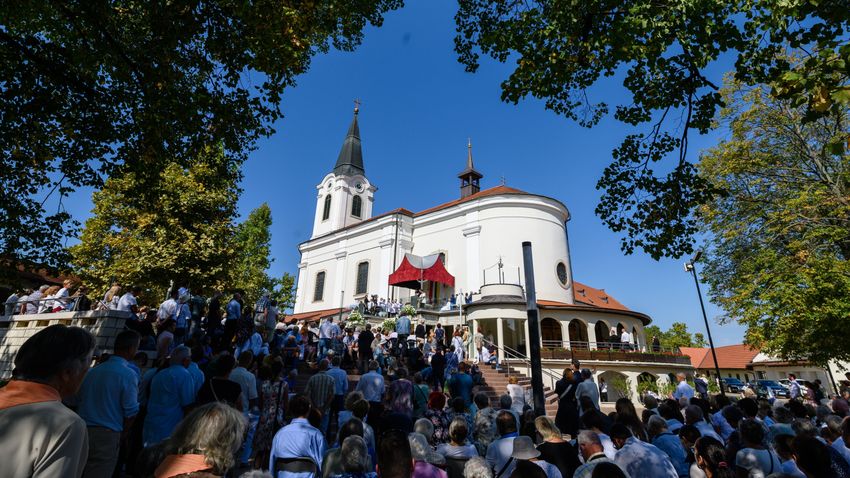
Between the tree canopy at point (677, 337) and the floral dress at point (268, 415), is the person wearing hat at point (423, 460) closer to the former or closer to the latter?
the floral dress at point (268, 415)

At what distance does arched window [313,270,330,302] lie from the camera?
36.4 meters

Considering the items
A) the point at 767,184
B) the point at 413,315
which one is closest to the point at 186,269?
the point at 413,315

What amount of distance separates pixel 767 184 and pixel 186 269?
27.2 m

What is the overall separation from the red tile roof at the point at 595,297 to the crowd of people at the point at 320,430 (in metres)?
27.2

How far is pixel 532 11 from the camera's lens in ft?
23.2

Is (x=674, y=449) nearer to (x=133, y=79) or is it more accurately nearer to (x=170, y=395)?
(x=170, y=395)

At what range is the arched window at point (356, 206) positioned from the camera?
39906mm

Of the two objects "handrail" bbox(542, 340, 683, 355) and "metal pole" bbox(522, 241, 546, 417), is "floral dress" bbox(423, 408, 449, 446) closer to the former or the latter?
"metal pole" bbox(522, 241, 546, 417)

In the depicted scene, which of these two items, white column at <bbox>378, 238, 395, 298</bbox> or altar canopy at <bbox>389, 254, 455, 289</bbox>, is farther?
white column at <bbox>378, 238, 395, 298</bbox>

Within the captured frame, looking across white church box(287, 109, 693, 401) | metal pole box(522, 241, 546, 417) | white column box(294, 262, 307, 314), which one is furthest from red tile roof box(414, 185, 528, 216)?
metal pole box(522, 241, 546, 417)

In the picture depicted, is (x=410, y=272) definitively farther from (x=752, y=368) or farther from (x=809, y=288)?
(x=752, y=368)

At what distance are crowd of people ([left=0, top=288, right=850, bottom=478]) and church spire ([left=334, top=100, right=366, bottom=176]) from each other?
1294 inches

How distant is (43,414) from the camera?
5.39 feet

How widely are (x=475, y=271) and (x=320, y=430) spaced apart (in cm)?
2436
